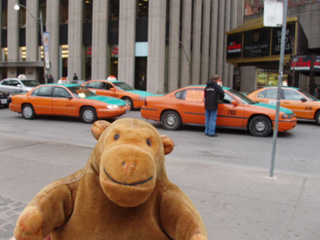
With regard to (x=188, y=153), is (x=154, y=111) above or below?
above

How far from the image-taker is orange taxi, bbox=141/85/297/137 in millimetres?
9773

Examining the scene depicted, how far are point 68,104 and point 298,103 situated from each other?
9193mm

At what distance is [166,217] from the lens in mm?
1894

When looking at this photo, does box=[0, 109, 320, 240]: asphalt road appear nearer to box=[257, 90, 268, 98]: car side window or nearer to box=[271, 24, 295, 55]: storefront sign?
box=[257, 90, 268, 98]: car side window

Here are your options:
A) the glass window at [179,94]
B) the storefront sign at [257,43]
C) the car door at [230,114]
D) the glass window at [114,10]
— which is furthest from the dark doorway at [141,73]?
the car door at [230,114]

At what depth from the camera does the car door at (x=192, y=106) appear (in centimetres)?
1042

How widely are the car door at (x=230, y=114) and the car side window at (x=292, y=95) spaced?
421cm

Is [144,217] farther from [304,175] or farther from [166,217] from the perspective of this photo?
[304,175]

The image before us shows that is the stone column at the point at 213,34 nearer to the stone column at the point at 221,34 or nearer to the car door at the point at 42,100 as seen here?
the stone column at the point at 221,34

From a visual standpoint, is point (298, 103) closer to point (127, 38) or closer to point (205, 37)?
point (127, 38)

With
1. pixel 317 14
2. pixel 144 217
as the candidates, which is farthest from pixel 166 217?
pixel 317 14

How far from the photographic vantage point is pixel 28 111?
12.8 meters

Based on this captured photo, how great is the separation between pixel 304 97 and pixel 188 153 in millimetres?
7740

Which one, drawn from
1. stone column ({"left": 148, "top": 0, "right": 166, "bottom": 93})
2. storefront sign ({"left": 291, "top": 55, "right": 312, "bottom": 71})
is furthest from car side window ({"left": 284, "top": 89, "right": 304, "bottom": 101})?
stone column ({"left": 148, "top": 0, "right": 166, "bottom": 93})
